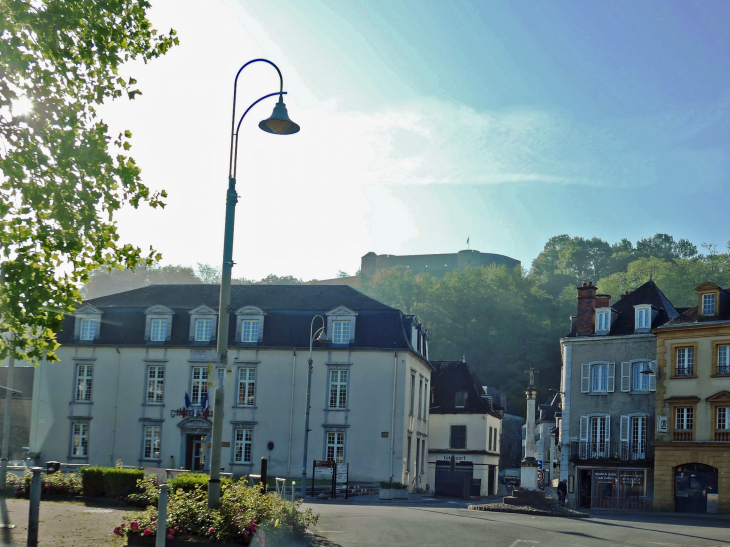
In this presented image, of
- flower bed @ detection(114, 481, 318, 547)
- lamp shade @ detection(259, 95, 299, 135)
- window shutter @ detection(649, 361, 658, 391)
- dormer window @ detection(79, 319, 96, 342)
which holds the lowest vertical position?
flower bed @ detection(114, 481, 318, 547)

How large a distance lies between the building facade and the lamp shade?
30.8m

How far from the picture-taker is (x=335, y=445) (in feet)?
149

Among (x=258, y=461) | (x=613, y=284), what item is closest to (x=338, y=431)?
(x=258, y=461)

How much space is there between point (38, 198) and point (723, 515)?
113 feet

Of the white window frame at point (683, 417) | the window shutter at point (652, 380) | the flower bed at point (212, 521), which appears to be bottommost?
the flower bed at point (212, 521)

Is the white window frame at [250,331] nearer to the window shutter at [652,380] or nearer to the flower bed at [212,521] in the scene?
the window shutter at [652,380]

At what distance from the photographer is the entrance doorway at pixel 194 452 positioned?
4653 cm

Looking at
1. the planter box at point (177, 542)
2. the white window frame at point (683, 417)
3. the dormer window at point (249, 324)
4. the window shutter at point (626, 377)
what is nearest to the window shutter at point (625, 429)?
the window shutter at point (626, 377)

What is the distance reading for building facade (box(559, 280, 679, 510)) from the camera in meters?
42.6

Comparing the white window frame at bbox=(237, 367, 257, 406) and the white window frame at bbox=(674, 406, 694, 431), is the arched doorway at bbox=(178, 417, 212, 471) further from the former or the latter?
the white window frame at bbox=(674, 406, 694, 431)

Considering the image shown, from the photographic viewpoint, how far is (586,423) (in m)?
44.9

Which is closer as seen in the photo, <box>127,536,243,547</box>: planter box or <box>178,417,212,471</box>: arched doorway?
<box>127,536,243,547</box>: planter box

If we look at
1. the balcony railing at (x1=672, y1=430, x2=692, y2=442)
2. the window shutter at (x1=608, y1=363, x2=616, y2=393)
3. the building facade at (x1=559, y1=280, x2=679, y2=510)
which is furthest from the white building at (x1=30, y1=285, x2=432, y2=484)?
the balcony railing at (x1=672, y1=430, x2=692, y2=442)

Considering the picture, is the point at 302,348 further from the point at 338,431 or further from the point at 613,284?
the point at 613,284
